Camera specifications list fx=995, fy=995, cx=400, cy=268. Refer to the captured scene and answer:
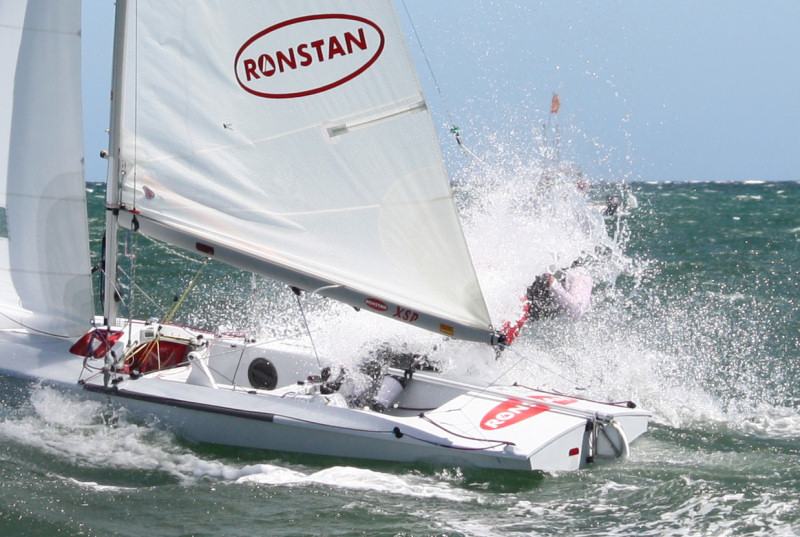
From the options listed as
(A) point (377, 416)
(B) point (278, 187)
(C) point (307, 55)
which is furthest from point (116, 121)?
Result: (A) point (377, 416)

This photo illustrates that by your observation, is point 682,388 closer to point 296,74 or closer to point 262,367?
point 262,367

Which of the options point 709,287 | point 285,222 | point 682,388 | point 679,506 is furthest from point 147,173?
point 709,287

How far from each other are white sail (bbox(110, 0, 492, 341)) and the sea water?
0.94 meters

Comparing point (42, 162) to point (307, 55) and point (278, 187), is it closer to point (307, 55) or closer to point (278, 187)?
point (278, 187)

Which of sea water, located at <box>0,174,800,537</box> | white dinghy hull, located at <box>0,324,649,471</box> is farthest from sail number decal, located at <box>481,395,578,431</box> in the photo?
sea water, located at <box>0,174,800,537</box>

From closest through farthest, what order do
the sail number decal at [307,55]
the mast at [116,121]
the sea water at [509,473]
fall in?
the sea water at [509,473], the sail number decal at [307,55], the mast at [116,121]

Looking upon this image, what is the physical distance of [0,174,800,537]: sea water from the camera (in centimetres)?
543

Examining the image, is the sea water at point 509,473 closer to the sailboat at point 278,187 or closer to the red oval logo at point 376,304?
the sailboat at point 278,187

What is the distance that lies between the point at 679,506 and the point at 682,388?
305 cm

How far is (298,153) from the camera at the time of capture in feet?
20.0

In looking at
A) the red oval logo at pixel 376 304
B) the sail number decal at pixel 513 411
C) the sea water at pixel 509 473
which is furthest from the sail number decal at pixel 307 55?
the sail number decal at pixel 513 411

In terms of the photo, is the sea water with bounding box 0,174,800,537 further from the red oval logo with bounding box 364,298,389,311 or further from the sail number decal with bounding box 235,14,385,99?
the sail number decal with bounding box 235,14,385,99

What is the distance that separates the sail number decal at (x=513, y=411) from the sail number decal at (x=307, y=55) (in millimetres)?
2315

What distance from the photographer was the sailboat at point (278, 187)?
5.92m
